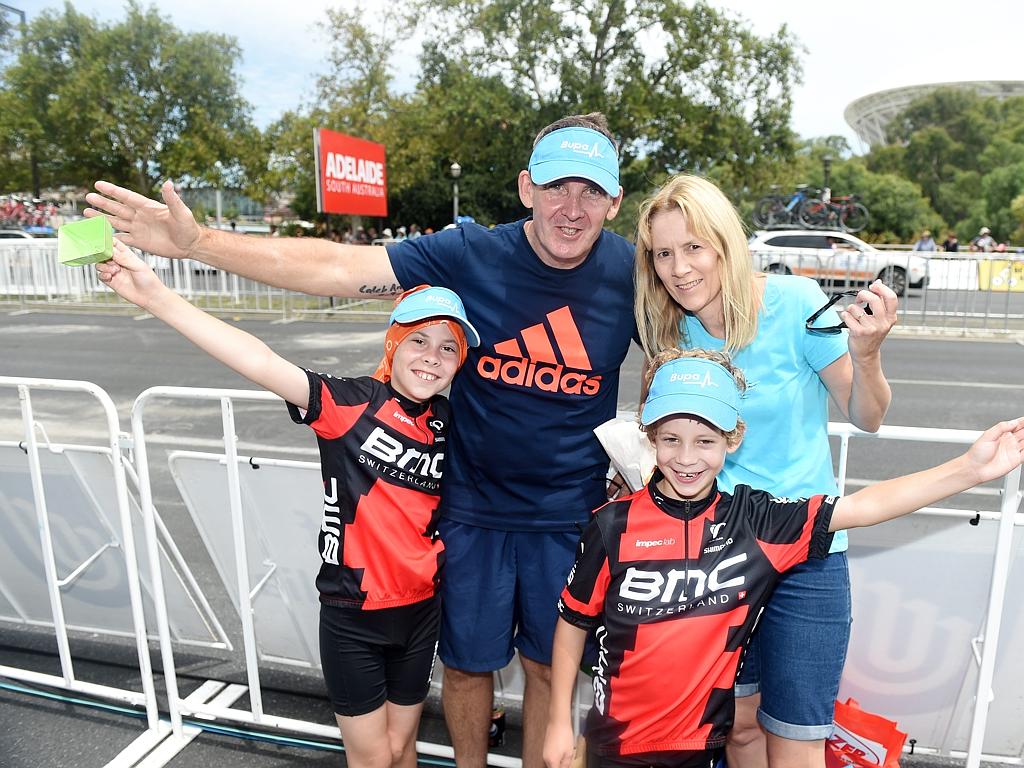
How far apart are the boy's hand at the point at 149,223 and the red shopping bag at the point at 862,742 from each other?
99.6 inches

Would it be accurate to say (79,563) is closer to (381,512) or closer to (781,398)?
(381,512)

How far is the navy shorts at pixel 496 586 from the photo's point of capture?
2449 millimetres

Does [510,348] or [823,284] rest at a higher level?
[823,284]

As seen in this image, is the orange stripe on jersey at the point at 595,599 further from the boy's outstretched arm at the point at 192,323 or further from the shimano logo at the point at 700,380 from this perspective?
the boy's outstretched arm at the point at 192,323

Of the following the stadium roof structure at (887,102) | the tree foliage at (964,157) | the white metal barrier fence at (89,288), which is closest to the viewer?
the white metal barrier fence at (89,288)

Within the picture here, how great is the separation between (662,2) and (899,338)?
1964cm

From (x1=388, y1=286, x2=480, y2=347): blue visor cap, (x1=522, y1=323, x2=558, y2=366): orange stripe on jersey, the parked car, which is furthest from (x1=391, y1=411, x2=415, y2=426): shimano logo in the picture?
the parked car

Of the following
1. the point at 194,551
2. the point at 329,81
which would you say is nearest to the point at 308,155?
the point at 329,81

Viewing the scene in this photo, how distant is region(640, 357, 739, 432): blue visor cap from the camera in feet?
6.30

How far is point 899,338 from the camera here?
14.3 m

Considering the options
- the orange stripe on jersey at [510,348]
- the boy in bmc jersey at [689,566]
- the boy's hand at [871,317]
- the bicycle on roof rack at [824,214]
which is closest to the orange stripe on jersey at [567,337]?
the orange stripe on jersey at [510,348]

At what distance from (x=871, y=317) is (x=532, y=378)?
3.19 feet

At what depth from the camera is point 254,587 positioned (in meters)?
3.21

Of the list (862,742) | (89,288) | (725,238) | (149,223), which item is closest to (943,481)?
(725,238)
